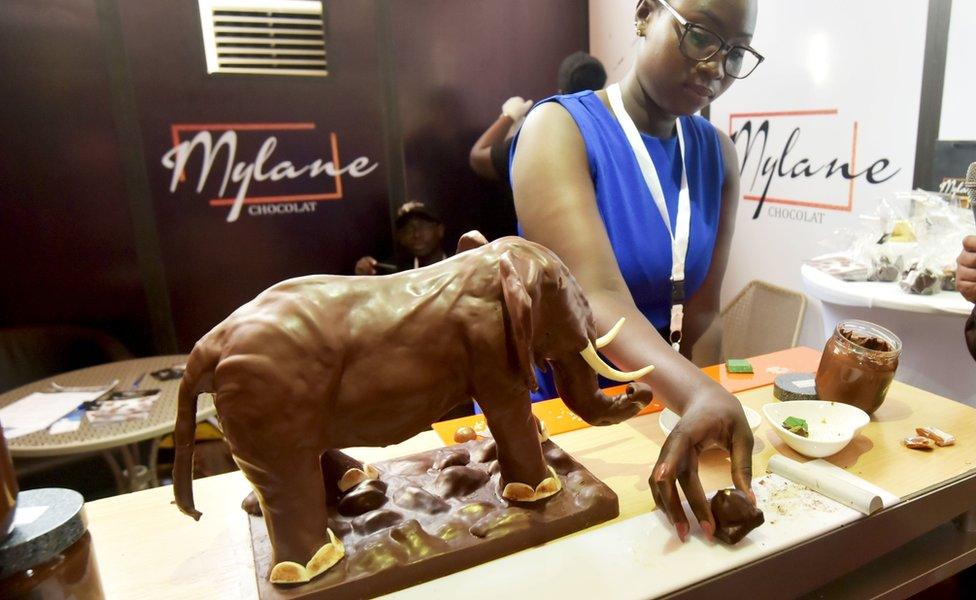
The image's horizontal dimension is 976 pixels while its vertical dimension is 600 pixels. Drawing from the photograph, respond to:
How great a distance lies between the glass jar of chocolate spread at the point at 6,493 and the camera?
0.72 metres

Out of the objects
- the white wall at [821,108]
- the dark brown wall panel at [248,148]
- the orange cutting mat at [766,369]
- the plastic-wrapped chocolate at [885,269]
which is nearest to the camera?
the orange cutting mat at [766,369]

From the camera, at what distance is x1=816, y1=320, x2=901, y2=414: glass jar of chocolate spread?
4.21 ft

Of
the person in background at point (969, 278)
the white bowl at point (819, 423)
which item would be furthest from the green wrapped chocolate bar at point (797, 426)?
the person in background at point (969, 278)

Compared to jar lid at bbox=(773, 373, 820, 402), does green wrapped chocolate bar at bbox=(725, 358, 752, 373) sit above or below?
below

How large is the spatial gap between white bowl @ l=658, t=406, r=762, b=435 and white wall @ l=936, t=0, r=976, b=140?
5.47 feet

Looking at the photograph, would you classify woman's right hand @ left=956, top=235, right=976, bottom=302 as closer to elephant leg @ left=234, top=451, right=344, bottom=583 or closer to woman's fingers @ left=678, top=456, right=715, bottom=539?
woman's fingers @ left=678, top=456, right=715, bottom=539

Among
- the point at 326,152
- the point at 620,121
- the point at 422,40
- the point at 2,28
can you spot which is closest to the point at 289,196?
the point at 326,152

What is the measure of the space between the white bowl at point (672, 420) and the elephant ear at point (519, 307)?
467 mm

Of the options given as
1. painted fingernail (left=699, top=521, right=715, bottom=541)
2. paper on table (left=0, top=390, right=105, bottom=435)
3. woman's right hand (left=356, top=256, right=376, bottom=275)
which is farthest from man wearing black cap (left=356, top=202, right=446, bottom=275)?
painted fingernail (left=699, top=521, right=715, bottom=541)

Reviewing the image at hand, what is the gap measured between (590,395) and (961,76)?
2163 mm

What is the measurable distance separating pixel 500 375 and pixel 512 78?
352cm

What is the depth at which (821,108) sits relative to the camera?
279cm

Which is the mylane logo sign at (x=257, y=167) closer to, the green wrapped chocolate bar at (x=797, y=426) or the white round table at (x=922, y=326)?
the white round table at (x=922, y=326)

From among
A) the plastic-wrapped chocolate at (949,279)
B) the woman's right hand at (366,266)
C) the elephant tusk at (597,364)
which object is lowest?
the woman's right hand at (366,266)
